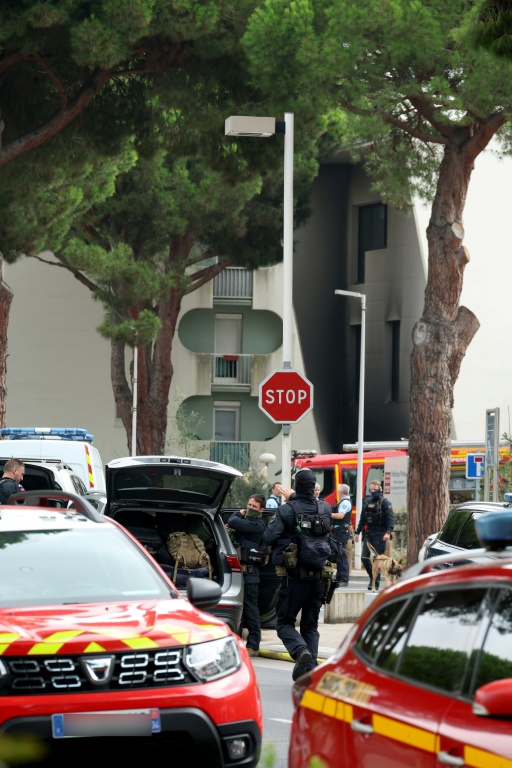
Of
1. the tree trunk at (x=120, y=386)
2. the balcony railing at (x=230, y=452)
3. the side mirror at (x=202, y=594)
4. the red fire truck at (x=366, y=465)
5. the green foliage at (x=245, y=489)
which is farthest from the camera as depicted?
the balcony railing at (x=230, y=452)

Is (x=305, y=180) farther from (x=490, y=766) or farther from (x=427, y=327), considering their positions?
(x=490, y=766)

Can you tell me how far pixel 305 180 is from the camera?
155 ft

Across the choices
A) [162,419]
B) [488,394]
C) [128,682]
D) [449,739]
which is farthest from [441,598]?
[488,394]

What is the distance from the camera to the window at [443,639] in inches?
167

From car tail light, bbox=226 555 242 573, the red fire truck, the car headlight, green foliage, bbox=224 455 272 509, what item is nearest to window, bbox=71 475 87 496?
car tail light, bbox=226 555 242 573

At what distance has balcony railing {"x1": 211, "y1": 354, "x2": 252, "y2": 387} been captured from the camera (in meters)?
55.0

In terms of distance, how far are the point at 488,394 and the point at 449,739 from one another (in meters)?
47.1

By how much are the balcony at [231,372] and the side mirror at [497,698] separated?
5110 centimetres

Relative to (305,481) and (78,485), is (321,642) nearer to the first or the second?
(305,481)

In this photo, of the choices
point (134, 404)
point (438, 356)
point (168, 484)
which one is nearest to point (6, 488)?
point (168, 484)

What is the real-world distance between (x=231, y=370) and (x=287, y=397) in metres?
38.6

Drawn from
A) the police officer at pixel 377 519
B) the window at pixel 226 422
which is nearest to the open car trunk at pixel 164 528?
the police officer at pixel 377 519

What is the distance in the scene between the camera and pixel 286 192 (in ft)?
62.3

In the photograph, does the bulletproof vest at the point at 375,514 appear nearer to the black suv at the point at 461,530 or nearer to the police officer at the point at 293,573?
the black suv at the point at 461,530
